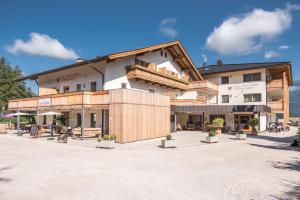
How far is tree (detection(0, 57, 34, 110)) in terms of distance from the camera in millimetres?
50188

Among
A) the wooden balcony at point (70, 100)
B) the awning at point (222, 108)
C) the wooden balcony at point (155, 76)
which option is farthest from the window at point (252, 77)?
the wooden balcony at point (70, 100)

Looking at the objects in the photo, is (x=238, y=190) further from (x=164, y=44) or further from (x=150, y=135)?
(x=164, y=44)

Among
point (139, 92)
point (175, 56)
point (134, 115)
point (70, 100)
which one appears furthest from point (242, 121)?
point (70, 100)

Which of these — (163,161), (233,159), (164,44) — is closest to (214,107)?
(164,44)

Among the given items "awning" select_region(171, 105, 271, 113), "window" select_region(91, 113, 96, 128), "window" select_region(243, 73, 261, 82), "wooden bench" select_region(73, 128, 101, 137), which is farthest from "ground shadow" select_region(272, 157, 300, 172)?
"window" select_region(243, 73, 261, 82)

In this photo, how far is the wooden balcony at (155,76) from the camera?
23992 millimetres

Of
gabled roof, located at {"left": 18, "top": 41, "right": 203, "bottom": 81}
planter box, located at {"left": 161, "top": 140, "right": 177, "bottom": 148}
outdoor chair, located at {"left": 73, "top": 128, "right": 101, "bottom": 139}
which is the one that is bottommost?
planter box, located at {"left": 161, "top": 140, "right": 177, "bottom": 148}

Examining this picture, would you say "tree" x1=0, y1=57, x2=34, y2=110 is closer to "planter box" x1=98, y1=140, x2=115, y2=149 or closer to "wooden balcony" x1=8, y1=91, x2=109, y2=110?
"wooden balcony" x1=8, y1=91, x2=109, y2=110

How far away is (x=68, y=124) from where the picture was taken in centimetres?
2891

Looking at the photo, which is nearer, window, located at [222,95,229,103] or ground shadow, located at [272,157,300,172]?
ground shadow, located at [272,157,300,172]

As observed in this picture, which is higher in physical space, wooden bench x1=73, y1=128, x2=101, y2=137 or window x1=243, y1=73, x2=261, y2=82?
window x1=243, y1=73, x2=261, y2=82

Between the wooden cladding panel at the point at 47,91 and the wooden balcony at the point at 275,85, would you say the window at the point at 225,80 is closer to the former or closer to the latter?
the wooden balcony at the point at 275,85

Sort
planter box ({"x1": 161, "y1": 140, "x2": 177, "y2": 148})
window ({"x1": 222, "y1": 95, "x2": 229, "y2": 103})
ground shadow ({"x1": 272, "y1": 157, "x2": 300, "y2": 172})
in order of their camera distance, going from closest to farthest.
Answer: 1. ground shadow ({"x1": 272, "y1": 157, "x2": 300, "y2": 172})
2. planter box ({"x1": 161, "y1": 140, "x2": 177, "y2": 148})
3. window ({"x1": 222, "y1": 95, "x2": 229, "y2": 103})

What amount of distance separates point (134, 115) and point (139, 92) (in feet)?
6.67
